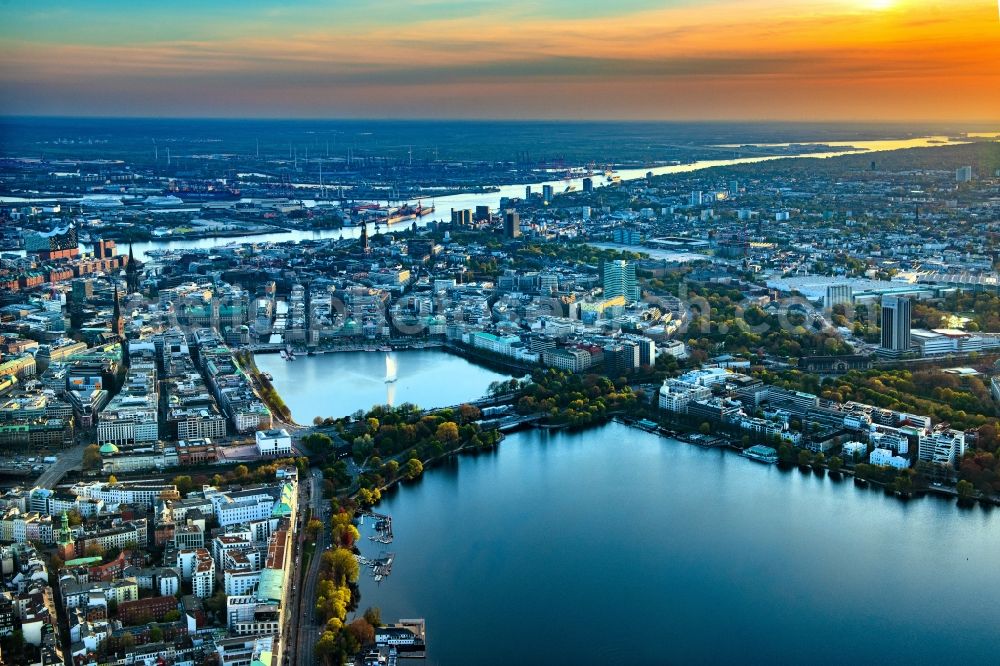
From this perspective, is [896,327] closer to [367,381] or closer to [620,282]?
[620,282]

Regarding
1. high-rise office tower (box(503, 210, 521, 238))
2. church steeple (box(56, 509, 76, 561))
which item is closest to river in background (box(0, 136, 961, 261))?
high-rise office tower (box(503, 210, 521, 238))

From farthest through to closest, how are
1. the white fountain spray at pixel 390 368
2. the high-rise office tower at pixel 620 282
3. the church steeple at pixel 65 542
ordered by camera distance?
the high-rise office tower at pixel 620 282, the white fountain spray at pixel 390 368, the church steeple at pixel 65 542

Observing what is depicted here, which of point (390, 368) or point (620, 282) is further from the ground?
point (620, 282)

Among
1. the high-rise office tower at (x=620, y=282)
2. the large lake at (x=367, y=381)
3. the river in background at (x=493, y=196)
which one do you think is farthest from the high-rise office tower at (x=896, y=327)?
the river in background at (x=493, y=196)

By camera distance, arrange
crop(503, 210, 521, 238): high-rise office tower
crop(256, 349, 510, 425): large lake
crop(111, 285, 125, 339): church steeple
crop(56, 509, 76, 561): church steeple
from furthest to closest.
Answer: crop(503, 210, 521, 238): high-rise office tower, crop(111, 285, 125, 339): church steeple, crop(256, 349, 510, 425): large lake, crop(56, 509, 76, 561): church steeple

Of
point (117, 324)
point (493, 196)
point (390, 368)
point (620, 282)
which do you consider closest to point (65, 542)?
point (390, 368)

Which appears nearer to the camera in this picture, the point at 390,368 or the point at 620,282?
the point at 390,368

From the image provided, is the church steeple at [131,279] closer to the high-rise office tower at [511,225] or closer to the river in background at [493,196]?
the river in background at [493,196]

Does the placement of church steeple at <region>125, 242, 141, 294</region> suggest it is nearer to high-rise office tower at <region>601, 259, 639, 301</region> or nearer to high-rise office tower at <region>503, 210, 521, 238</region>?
high-rise office tower at <region>601, 259, 639, 301</region>
